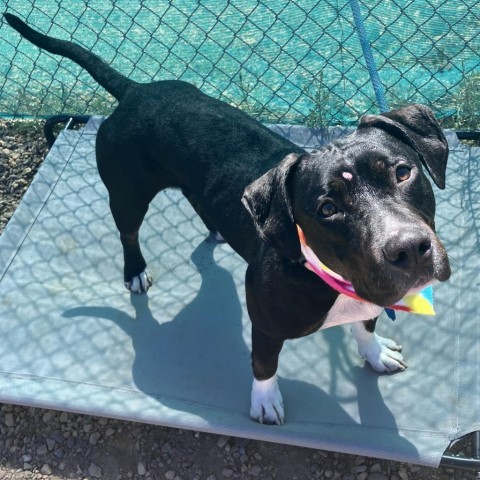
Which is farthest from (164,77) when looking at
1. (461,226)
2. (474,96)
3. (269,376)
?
(269,376)

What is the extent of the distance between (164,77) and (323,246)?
11.2 feet

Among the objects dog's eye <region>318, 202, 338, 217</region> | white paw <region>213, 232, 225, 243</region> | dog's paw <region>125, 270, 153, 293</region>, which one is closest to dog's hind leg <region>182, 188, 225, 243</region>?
white paw <region>213, 232, 225, 243</region>

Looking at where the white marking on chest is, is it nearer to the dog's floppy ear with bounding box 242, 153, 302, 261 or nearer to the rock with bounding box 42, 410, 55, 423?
the dog's floppy ear with bounding box 242, 153, 302, 261

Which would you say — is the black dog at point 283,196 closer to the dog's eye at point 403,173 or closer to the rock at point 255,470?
the dog's eye at point 403,173

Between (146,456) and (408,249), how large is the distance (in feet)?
6.36

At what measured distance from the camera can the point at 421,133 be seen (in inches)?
105

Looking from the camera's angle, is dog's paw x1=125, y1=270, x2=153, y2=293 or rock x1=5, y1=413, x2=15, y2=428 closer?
rock x1=5, y1=413, x2=15, y2=428

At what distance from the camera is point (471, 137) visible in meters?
4.64

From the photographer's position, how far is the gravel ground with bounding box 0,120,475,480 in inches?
131

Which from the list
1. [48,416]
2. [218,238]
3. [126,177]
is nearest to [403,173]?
[126,177]

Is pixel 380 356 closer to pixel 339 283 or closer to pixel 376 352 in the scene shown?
pixel 376 352

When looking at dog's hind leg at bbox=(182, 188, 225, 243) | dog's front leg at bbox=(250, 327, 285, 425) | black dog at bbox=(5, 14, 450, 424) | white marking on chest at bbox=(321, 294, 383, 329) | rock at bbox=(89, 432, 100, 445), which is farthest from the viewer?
dog's hind leg at bbox=(182, 188, 225, 243)

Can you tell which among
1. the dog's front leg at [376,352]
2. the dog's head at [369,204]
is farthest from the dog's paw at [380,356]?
the dog's head at [369,204]

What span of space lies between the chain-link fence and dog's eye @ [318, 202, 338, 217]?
8.51 ft
